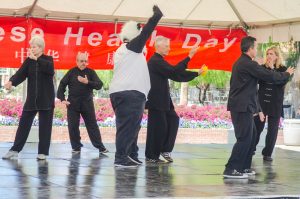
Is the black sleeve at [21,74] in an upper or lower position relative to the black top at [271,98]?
upper

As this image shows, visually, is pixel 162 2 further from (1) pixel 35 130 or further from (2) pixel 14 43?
(1) pixel 35 130

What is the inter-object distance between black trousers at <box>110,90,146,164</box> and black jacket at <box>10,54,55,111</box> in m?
1.20

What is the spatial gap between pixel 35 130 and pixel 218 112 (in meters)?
9.93

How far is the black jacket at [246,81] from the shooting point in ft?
30.0

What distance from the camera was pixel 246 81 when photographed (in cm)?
920

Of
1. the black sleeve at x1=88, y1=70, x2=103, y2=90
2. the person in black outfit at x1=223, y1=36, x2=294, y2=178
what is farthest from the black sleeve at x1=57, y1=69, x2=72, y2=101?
the person in black outfit at x1=223, y1=36, x2=294, y2=178

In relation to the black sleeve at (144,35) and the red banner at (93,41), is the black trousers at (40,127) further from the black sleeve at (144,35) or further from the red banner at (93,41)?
the red banner at (93,41)

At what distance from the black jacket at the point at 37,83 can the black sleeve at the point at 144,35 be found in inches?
57.8

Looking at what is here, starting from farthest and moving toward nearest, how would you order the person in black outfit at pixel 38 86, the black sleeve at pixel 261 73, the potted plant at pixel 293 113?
the potted plant at pixel 293 113 < the person in black outfit at pixel 38 86 < the black sleeve at pixel 261 73

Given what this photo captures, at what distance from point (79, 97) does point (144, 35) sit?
3176 millimetres

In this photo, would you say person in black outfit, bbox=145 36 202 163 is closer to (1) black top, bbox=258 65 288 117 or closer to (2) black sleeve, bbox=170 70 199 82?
(2) black sleeve, bbox=170 70 199 82

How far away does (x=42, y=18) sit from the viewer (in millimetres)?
13359

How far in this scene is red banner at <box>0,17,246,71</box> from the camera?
13.2 m

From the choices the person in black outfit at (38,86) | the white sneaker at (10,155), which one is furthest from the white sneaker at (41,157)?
the white sneaker at (10,155)
